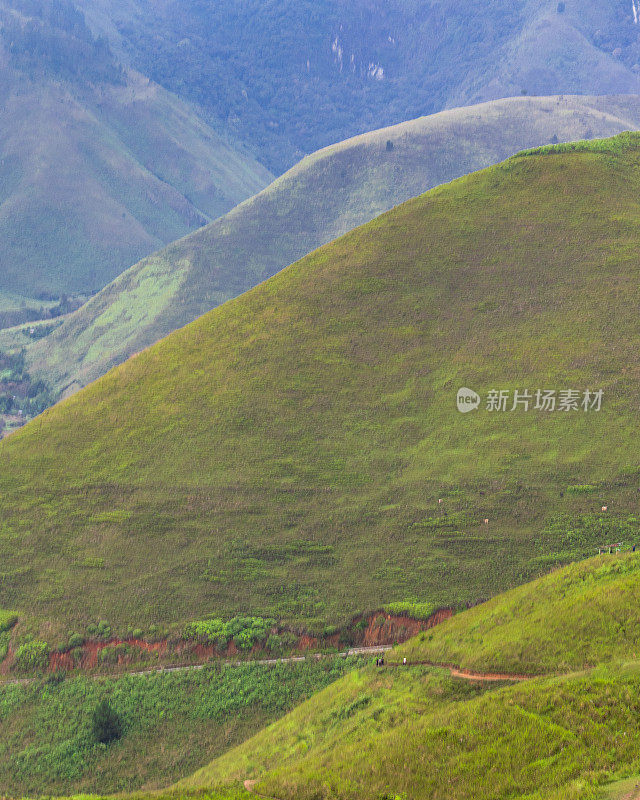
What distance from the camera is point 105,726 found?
37031 millimetres

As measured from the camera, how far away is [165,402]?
57.3m

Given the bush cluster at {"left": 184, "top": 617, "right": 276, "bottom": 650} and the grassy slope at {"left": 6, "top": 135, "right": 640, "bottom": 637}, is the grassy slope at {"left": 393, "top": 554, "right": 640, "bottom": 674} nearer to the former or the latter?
the grassy slope at {"left": 6, "top": 135, "right": 640, "bottom": 637}

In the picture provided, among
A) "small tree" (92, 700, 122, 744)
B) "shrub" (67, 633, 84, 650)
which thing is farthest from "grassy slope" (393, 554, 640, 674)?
"shrub" (67, 633, 84, 650)

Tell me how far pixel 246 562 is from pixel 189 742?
12249 mm

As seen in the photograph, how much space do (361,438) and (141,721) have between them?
25315 millimetres

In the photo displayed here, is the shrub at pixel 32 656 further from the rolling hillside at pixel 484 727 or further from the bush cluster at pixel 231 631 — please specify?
the rolling hillside at pixel 484 727

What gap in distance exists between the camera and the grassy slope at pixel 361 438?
4450cm

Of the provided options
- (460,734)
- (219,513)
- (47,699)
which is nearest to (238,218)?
(219,513)

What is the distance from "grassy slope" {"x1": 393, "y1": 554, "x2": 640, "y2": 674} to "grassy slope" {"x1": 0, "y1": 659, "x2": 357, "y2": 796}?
7.60m

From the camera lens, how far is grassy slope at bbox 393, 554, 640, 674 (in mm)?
29203

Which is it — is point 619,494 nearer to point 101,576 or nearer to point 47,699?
point 101,576

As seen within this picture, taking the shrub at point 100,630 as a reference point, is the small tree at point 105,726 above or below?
below

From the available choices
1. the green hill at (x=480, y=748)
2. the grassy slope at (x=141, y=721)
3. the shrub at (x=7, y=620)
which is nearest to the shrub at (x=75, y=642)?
the grassy slope at (x=141, y=721)

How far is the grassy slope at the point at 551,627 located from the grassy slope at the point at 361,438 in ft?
14.5
